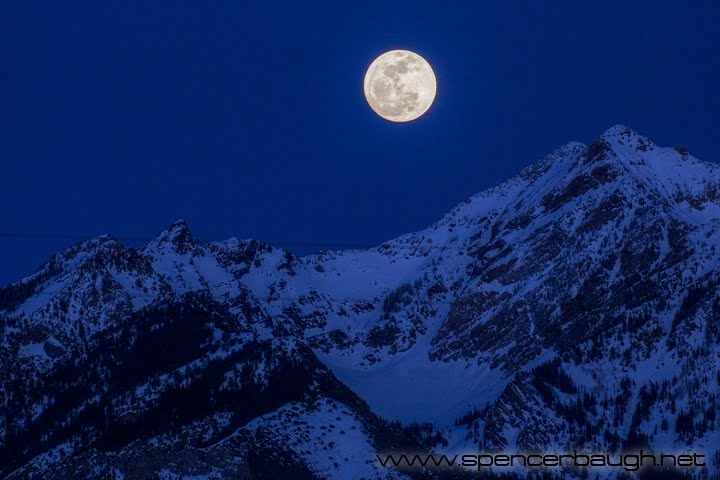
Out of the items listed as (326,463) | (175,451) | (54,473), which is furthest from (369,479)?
(54,473)

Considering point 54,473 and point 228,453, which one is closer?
point 228,453

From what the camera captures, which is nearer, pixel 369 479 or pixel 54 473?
pixel 369 479

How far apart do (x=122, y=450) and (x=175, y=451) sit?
758cm

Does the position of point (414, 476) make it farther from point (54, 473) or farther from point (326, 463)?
point (54, 473)

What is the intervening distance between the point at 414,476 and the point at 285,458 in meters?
14.4

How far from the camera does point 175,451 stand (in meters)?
185

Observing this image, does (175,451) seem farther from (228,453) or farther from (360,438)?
(360,438)

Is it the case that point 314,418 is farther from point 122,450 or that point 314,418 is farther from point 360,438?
point 122,450

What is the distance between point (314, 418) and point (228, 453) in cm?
1558

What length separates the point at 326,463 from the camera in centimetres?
18488

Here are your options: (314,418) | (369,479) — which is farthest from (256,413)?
(369,479)

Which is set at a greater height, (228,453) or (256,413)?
(256,413)

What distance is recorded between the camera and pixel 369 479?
182375 millimetres

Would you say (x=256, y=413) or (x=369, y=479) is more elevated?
(x=256, y=413)
